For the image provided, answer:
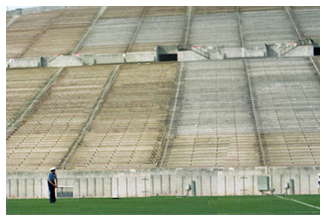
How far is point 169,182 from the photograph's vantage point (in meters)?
24.2

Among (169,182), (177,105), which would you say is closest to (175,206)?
(169,182)

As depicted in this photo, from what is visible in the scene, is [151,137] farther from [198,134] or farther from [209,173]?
[209,173]

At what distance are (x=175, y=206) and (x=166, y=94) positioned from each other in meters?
22.5

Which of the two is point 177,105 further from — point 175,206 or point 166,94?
point 175,206

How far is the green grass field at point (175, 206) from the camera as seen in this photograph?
57.2 ft

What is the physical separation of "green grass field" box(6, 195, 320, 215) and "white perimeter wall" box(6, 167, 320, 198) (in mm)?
1021

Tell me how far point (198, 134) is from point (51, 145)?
932 cm

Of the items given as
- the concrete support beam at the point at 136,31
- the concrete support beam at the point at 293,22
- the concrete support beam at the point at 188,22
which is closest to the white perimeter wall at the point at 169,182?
the concrete support beam at the point at 136,31

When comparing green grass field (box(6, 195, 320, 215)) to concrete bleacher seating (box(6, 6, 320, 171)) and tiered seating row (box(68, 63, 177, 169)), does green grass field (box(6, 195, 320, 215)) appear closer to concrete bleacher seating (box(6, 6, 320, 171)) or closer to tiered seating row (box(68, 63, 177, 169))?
concrete bleacher seating (box(6, 6, 320, 171))

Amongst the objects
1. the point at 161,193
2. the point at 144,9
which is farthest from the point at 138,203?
the point at 144,9

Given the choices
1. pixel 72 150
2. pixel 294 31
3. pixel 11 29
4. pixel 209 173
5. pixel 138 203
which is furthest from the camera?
pixel 11 29

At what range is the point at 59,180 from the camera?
81.6 ft

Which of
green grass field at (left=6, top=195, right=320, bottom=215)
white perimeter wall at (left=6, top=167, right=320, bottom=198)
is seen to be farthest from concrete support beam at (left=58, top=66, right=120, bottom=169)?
green grass field at (left=6, top=195, right=320, bottom=215)

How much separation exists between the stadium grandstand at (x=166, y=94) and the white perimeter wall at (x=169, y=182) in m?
0.14
